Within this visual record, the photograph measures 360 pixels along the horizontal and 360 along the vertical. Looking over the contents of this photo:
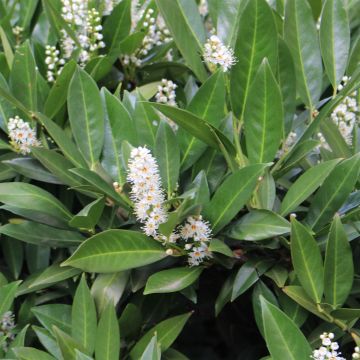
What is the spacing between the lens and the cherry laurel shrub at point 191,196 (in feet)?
4.61

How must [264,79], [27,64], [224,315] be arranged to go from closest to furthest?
[264,79], [27,64], [224,315]

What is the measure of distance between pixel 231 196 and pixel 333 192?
22cm

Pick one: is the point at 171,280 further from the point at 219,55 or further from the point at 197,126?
the point at 219,55

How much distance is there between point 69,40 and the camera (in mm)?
1950

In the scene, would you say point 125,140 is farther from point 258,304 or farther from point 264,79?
point 258,304

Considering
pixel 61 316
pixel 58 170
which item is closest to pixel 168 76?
pixel 58 170

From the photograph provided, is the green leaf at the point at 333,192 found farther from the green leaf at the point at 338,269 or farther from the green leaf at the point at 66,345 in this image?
the green leaf at the point at 66,345

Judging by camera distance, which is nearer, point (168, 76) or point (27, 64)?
point (27, 64)

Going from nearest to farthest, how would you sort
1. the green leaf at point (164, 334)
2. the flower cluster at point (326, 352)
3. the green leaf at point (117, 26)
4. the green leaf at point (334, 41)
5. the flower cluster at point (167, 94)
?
the flower cluster at point (326, 352), the green leaf at point (164, 334), the green leaf at point (334, 41), the flower cluster at point (167, 94), the green leaf at point (117, 26)

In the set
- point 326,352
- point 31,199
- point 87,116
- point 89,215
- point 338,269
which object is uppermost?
point 87,116

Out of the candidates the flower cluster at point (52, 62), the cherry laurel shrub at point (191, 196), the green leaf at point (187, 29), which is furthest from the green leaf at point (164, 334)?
the flower cluster at point (52, 62)

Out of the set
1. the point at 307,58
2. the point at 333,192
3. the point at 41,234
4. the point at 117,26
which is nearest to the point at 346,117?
the point at 307,58

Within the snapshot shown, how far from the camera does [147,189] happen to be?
139 cm

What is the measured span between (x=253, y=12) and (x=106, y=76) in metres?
0.64
